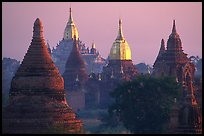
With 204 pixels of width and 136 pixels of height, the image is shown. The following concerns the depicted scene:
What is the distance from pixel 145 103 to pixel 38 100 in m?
5.65

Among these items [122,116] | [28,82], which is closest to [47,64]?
[28,82]

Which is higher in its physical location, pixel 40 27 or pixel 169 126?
pixel 40 27

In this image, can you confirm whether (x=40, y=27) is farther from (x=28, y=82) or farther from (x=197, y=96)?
(x=197, y=96)

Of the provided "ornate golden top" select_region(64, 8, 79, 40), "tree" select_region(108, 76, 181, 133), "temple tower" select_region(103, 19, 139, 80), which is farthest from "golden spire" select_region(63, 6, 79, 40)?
"tree" select_region(108, 76, 181, 133)

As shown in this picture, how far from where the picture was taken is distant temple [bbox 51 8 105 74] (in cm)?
9994

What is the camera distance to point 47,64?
43.8m

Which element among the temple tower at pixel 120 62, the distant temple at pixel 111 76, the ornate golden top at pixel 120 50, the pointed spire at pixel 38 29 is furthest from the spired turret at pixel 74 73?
the pointed spire at pixel 38 29

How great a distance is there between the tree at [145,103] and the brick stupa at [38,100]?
3.52 meters

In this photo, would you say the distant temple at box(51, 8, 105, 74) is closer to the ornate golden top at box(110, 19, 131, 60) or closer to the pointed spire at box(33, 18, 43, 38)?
the ornate golden top at box(110, 19, 131, 60)

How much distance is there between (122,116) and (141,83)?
1.74 metres

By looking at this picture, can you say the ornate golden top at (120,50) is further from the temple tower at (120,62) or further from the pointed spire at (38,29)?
the pointed spire at (38,29)

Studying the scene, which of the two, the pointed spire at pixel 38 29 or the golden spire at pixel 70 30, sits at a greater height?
the golden spire at pixel 70 30

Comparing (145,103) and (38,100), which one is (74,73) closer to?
(145,103)

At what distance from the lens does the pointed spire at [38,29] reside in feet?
144
